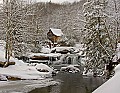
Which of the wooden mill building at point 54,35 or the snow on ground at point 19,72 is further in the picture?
the wooden mill building at point 54,35

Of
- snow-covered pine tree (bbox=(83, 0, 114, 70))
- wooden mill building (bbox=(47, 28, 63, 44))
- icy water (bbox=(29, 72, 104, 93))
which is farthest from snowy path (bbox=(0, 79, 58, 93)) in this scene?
wooden mill building (bbox=(47, 28, 63, 44))

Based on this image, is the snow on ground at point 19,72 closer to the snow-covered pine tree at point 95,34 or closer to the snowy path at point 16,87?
the snowy path at point 16,87

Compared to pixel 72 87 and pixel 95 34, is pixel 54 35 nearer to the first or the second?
pixel 95 34

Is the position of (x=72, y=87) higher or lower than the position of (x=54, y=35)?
lower

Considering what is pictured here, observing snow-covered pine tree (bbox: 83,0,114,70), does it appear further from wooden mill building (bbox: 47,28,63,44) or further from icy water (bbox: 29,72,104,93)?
wooden mill building (bbox: 47,28,63,44)

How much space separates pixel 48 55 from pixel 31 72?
2321 cm

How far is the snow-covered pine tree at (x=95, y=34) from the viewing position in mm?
30641

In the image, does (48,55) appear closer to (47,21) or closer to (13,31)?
(13,31)

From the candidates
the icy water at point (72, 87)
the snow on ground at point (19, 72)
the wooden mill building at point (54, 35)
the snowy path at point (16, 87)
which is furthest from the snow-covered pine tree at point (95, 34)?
the wooden mill building at point (54, 35)

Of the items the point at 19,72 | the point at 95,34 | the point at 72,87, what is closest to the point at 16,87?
the point at 72,87

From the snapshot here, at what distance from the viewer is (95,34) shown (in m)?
31.0

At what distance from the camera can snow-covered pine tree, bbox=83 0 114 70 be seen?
101ft

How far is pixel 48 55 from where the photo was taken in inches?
2019

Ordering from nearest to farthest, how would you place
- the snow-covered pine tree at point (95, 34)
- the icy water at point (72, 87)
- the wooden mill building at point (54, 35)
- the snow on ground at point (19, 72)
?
the icy water at point (72, 87), the snow on ground at point (19, 72), the snow-covered pine tree at point (95, 34), the wooden mill building at point (54, 35)
